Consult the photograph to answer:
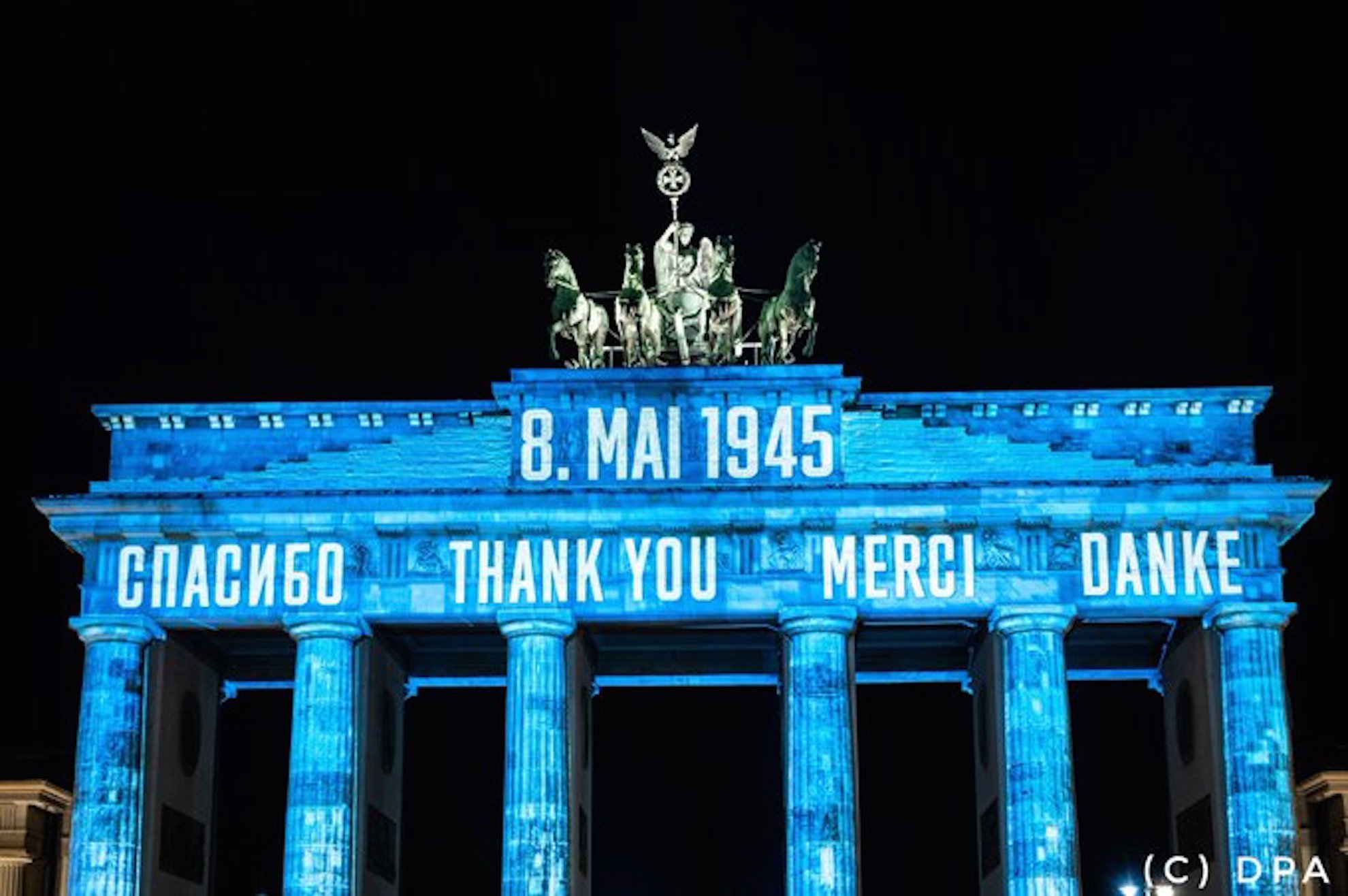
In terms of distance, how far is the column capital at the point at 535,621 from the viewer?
60.0 m

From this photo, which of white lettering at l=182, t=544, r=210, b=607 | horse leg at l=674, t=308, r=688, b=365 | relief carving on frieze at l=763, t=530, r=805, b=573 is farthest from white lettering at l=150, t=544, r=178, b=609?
relief carving on frieze at l=763, t=530, r=805, b=573

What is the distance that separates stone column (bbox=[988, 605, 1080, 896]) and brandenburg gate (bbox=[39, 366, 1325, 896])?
0.24 feet

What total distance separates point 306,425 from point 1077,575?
781 inches

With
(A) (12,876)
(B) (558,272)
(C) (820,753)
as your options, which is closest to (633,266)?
Answer: (B) (558,272)

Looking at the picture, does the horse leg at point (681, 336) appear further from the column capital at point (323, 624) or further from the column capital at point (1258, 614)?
the column capital at point (1258, 614)

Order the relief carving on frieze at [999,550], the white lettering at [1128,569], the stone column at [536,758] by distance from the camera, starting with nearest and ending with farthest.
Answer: the stone column at [536,758] < the white lettering at [1128,569] < the relief carving on frieze at [999,550]

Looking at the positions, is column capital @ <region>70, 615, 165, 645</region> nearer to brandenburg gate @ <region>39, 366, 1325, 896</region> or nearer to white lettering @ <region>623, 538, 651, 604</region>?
brandenburg gate @ <region>39, 366, 1325, 896</region>

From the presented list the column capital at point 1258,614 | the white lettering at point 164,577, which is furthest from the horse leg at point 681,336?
the column capital at point 1258,614

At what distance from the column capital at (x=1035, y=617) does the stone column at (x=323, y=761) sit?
1601 centimetres

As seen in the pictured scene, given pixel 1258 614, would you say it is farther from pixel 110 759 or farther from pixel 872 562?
pixel 110 759

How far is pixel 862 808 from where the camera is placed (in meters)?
76.9

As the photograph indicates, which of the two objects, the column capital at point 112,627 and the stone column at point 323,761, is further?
the column capital at point 112,627

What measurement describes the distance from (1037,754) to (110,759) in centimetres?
2257

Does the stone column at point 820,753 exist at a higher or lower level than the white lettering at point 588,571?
lower
